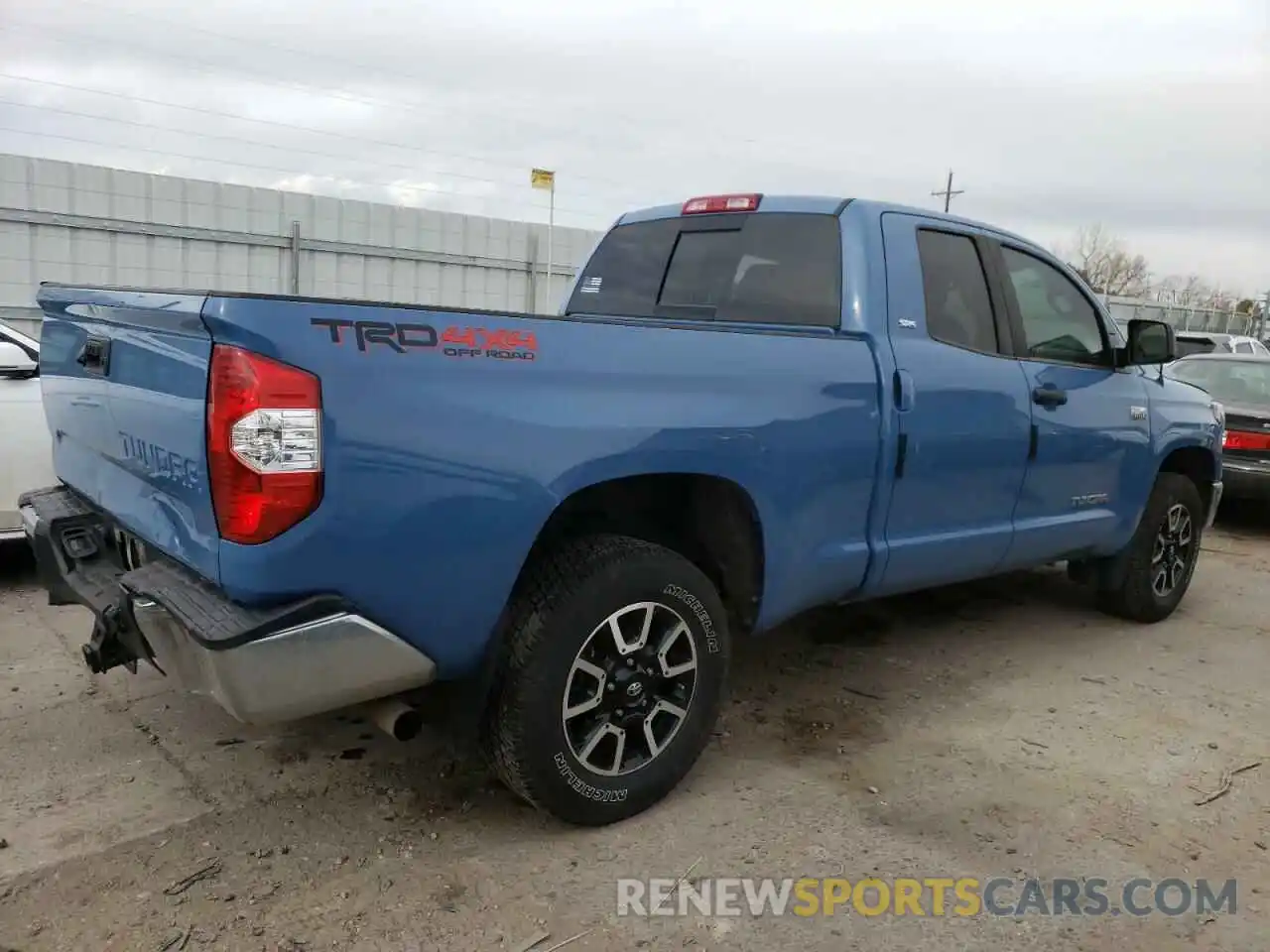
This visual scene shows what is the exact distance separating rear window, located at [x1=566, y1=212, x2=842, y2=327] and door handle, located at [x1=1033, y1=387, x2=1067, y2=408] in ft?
3.86

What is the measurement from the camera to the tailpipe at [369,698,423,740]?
2.70m

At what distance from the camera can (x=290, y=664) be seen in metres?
2.35

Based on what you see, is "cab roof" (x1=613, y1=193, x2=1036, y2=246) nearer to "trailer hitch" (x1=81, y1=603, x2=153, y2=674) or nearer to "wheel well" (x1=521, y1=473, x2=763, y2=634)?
"wheel well" (x1=521, y1=473, x2=763, y2=634)

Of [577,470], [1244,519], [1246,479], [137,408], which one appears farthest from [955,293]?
[1244,519]

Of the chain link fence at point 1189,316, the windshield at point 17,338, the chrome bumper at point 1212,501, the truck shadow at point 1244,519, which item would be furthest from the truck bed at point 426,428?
the chain link fence at point 1189,316

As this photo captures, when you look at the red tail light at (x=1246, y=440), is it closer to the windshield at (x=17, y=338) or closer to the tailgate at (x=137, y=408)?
the tailgate at (x=137, y=408)

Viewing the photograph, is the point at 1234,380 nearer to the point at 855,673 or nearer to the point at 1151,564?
the point at 1151,564

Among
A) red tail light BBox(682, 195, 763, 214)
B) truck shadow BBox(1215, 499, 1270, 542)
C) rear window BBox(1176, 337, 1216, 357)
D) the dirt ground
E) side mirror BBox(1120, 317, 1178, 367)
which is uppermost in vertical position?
red tail light BBox(682, 195, 763, 214)

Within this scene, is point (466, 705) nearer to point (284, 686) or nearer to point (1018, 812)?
point (284, 686)

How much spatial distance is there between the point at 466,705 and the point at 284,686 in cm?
61

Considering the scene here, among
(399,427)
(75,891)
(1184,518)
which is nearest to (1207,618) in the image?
(1184,518)

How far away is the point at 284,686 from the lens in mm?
2363
